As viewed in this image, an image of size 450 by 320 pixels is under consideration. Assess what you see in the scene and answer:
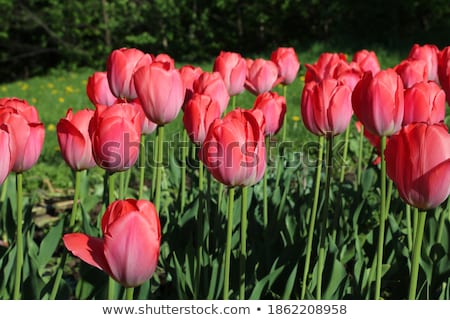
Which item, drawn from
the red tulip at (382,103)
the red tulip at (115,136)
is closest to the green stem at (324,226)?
the red tulip at (382,103)

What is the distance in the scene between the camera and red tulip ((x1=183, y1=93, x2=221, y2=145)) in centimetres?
162

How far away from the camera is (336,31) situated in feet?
34.3

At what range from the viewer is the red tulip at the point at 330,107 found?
5.45ft

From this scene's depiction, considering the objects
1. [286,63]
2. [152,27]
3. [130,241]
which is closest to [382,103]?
[130,241]

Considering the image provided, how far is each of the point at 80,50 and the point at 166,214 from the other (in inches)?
454

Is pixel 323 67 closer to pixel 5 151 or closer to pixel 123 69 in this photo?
pixel 123 69

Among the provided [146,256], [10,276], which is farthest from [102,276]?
[146,256]

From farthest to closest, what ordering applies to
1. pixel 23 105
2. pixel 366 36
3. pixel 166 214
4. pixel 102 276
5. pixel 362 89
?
1. pixel 366 36
2. pixel 166 214
3. pixel 102 276
4. pixel 23 105
5. pixel 362 89

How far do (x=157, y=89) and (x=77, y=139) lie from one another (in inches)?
9.1

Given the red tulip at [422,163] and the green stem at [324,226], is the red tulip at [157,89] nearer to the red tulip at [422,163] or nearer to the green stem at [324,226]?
the green stem at [324,226]

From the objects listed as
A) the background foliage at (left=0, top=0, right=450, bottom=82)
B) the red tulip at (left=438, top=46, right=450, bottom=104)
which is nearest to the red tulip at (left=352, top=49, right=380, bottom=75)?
the red tulip at (left=438, top=46, right=450, bottom=104)

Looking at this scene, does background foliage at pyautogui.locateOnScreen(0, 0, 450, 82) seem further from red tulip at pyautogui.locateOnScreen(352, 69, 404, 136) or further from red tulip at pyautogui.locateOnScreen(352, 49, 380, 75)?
red tulip at pyautogui.locateOnScreen(352, 69, 404, 136)

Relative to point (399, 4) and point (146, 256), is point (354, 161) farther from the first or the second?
point (399, 4)

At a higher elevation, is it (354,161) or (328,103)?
(328,103)
